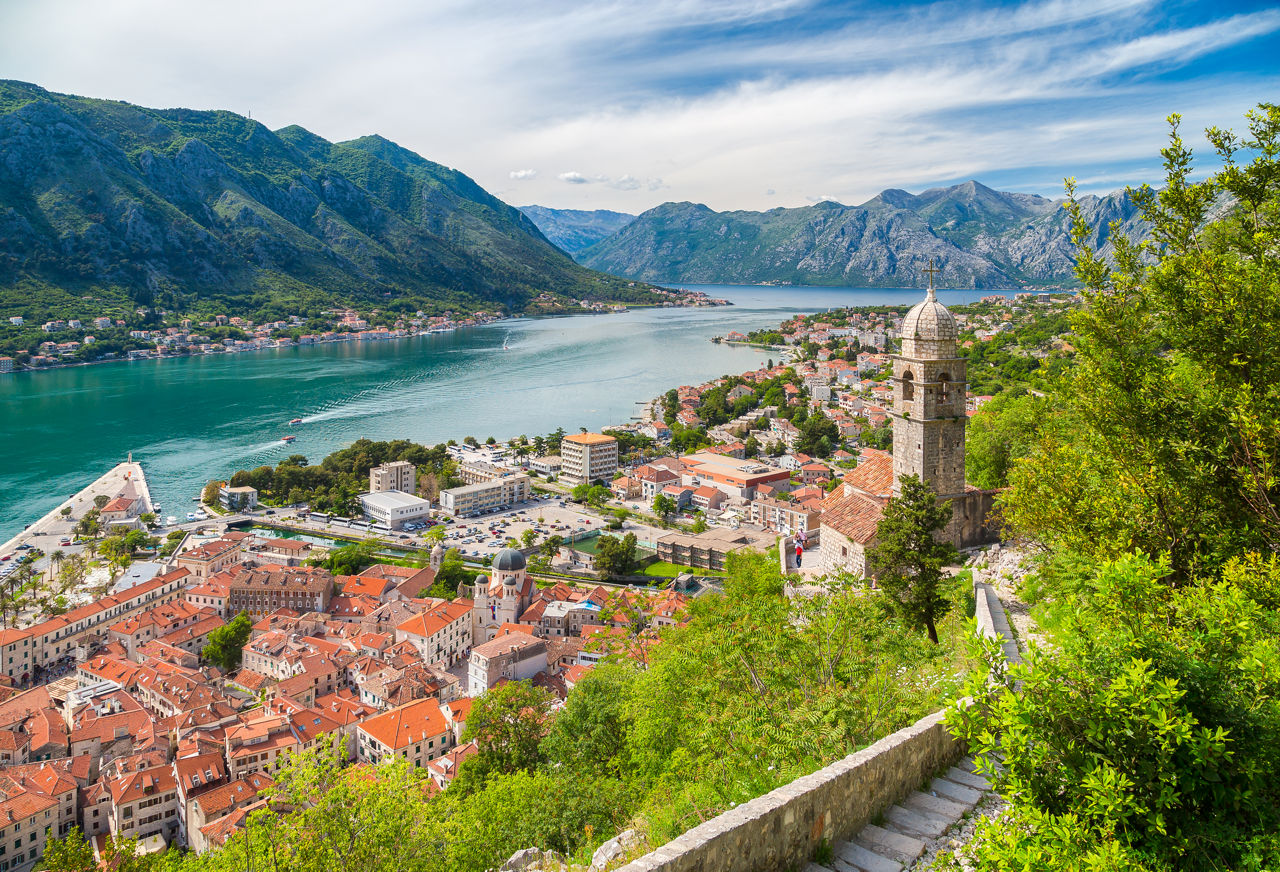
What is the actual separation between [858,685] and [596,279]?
497 feet

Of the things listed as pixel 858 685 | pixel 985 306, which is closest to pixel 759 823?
pixel 858 685

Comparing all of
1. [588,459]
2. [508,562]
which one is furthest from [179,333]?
[508,562]

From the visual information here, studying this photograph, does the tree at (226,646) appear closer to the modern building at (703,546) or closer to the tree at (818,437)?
the modern building at (703,546)

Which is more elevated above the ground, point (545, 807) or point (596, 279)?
point (596, 279)

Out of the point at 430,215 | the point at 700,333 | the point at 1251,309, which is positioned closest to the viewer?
the point at 1251,309

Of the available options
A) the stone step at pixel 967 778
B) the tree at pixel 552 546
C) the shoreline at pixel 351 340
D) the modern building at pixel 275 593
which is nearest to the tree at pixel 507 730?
the stone step at pixel 967 778

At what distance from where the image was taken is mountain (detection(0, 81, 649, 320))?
81.1 meters

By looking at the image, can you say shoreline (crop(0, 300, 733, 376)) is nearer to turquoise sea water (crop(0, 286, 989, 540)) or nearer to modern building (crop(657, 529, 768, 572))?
turquoise sea water (crop(0, 286, 989, 540))

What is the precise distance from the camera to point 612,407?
169ft

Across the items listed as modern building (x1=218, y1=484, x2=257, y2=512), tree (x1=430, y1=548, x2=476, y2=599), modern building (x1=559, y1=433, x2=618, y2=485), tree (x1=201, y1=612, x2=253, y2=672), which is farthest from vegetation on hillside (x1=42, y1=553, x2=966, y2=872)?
modern building (x1=559, y1=433, x2=618, y2=485)

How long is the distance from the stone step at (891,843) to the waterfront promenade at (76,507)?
106 feet

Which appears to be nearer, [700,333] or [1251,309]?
[1251,309]

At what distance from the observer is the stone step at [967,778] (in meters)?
3.60

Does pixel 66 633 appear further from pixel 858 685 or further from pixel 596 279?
pixel 596 279
